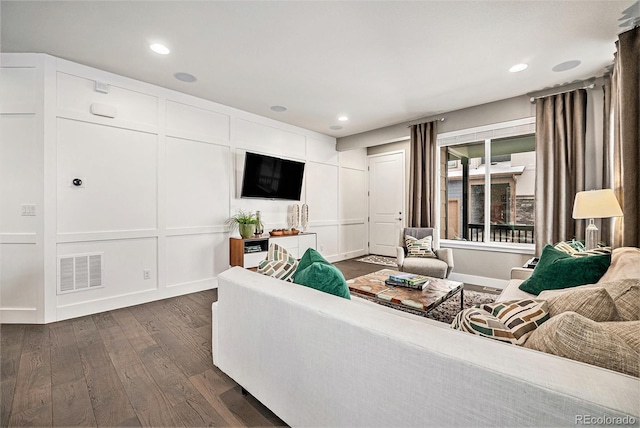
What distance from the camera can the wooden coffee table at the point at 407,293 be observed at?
7.10 feet

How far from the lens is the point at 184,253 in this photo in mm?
3672

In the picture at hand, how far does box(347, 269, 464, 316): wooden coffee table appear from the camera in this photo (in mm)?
2164

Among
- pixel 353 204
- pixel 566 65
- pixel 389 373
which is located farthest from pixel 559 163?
pixel 389 373

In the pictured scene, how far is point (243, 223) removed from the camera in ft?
13.1

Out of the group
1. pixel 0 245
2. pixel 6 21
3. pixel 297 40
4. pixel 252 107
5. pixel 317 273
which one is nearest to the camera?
pixel 317 273


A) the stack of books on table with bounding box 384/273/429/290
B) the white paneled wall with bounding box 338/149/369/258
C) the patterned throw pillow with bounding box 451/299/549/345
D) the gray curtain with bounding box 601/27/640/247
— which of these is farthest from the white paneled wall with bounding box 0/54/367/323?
the gray curtain with bounding box 601/27/640/247

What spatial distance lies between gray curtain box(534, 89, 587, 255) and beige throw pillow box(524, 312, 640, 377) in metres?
3.32

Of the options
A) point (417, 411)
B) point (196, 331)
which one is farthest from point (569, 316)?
point (196, 331)

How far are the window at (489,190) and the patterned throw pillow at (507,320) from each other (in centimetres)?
349

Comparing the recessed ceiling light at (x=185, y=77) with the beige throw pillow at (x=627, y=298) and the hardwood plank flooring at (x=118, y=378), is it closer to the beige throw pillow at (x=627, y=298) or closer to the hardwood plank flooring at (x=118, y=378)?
the hardwood plank flooring at (x=118, y=378)

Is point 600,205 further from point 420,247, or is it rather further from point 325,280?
point 325,280

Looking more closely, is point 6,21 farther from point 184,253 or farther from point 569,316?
point 569,316

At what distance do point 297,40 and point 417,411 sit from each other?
268cm

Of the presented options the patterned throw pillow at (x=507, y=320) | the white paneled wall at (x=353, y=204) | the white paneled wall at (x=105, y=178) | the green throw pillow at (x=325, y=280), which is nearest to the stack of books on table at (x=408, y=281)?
the green throw pillow at (x=325, y=280)
